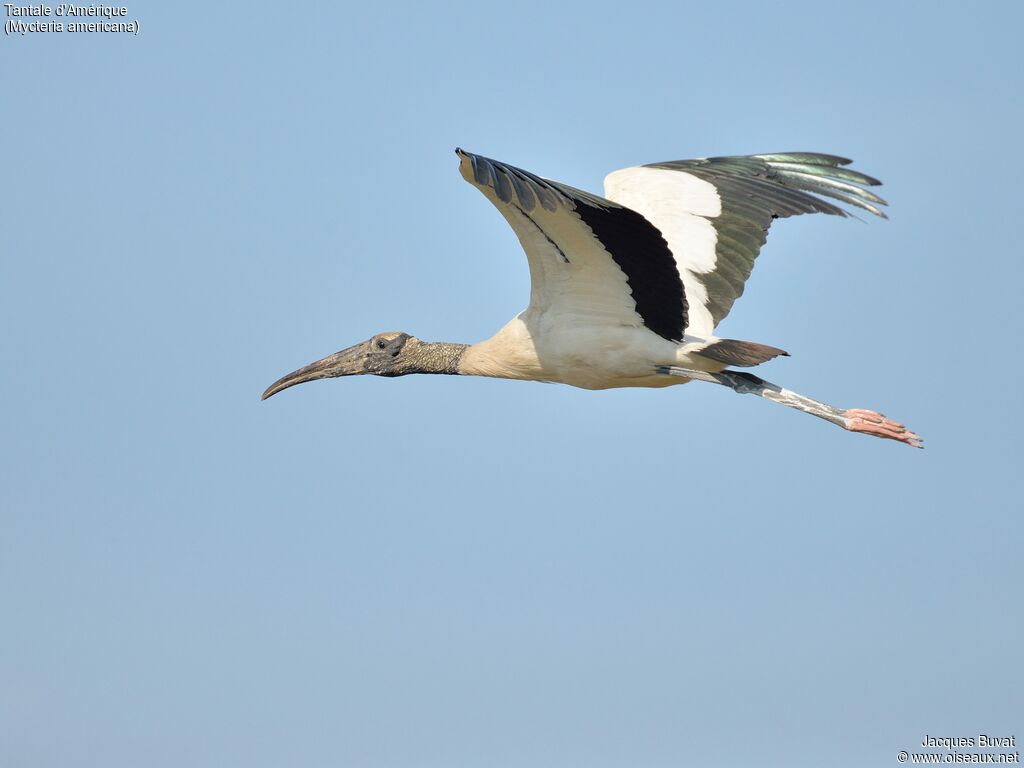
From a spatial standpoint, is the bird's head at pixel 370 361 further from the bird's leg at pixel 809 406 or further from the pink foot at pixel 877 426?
the pink foot at pixel 877 426

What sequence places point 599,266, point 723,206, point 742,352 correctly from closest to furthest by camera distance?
point 742,352 → point 599,266 → point 723,206

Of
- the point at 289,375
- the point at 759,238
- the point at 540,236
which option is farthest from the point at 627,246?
the point at 289,375

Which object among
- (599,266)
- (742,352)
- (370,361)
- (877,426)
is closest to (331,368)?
(370,361)

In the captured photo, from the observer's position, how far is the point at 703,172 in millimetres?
11523

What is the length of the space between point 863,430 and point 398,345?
3.89 m

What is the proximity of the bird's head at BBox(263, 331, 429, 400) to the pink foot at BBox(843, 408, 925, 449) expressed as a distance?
3.57 meters

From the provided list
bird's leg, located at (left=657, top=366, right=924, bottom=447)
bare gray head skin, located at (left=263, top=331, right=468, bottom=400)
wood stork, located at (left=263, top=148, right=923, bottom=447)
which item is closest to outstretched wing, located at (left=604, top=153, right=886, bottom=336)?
wood stork, located at (left=263, top=148, right=923, bottom=447)

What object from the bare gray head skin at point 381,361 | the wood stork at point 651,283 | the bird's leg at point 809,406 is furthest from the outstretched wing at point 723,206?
the bare gray head skin at point 381,361

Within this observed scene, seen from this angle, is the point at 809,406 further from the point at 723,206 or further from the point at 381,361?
the point at 381,361

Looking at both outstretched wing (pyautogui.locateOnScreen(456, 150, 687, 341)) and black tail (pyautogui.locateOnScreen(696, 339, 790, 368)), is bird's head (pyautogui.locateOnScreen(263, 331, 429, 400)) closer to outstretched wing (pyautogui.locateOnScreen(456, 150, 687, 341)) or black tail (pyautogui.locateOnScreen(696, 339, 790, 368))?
outstretched wing (pyautogui.locateOnScreen(456, 150, 687, 341))

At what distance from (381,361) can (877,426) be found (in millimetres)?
4134

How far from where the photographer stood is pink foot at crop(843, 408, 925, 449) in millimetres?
9945

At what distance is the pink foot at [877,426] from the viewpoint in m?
9.95

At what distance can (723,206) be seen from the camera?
11.1 m
